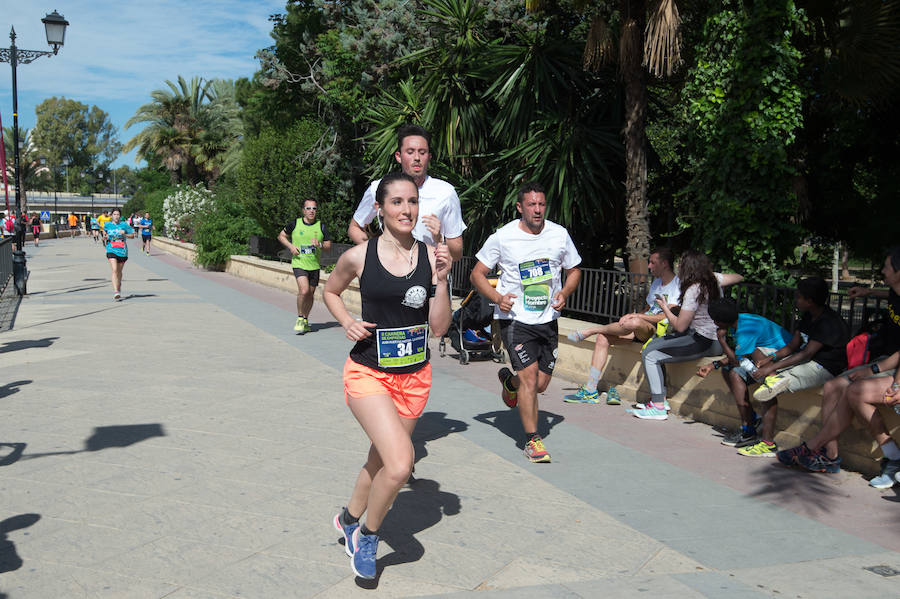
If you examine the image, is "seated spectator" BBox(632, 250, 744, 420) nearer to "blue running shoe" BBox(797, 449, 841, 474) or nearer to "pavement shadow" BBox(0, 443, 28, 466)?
"blue running shoe" BBox(797, 449, 841, 474)

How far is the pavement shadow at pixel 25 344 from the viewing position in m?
9.21

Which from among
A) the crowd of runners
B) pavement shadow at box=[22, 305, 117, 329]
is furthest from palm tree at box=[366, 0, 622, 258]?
pavement shadow at box=[22, 305, 117, 329]

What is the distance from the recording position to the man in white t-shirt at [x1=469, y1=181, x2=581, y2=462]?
524cm

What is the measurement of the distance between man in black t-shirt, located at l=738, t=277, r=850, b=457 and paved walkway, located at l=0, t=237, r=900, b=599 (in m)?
0.54

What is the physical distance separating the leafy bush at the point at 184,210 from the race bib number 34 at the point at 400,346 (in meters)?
30.6

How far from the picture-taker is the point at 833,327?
17.1 ft

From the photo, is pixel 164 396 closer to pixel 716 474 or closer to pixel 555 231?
pixel 555 231

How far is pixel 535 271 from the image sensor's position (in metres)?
5.36

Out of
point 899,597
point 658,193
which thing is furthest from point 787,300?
point 658,193

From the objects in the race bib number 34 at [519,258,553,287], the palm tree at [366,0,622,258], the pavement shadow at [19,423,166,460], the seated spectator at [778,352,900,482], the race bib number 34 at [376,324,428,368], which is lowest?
the pavement shadow at [19,423,166,460]

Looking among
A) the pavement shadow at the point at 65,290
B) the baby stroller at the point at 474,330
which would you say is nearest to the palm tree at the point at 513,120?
the baby stroller at the point at 474,330

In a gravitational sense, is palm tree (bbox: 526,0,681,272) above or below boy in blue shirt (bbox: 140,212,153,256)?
above

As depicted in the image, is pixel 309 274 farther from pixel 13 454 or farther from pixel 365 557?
pixel 365 557

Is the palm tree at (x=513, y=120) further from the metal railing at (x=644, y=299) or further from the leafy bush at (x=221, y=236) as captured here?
the leafy bush at (x=221, y=236)
